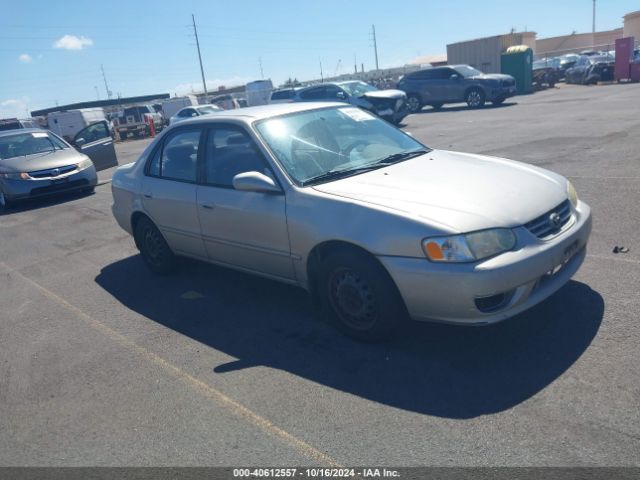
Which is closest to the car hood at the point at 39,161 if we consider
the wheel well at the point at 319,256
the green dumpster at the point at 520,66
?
the wheel well at the point at 319,256

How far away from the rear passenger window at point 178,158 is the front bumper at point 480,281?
2370 millimetres

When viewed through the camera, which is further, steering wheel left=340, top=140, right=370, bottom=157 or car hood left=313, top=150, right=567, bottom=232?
steering wheel left=340, top=140, right=370, bottom=157

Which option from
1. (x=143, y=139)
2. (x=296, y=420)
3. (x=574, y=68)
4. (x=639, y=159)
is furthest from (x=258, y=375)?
(x=574, y=68)

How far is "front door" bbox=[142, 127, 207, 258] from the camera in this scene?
5.16 m

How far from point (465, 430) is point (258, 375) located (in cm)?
142

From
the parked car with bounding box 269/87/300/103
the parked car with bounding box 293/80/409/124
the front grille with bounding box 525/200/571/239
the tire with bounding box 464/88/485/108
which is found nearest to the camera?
the front grille with bounding box 525/200/571/239

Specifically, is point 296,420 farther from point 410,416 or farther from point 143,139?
point 143,139

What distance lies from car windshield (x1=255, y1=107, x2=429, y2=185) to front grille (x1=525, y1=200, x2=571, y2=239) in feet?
4.47

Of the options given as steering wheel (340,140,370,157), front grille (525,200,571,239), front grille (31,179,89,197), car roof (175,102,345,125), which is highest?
car roof (175,102,345,125)

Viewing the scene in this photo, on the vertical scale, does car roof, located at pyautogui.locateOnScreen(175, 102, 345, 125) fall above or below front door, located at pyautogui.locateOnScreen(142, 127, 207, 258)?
above

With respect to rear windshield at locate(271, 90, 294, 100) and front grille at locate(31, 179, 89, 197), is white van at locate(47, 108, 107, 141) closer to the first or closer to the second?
rear windshield at locate(271, 90, 294, 100)

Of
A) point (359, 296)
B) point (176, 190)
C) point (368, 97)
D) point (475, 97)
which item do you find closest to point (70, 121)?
point (368, 97)

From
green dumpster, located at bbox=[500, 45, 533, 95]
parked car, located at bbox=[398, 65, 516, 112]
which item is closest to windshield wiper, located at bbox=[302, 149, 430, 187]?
parked car, located at bbox=[398, 65, 516, 112]

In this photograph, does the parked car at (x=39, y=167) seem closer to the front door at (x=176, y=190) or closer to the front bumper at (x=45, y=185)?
the front bumper at (x=45, y=185)
